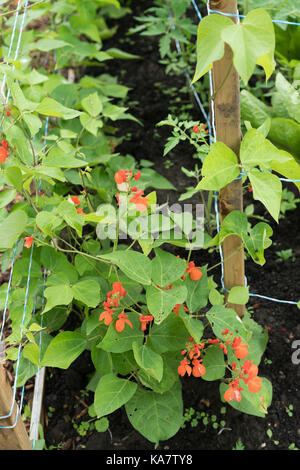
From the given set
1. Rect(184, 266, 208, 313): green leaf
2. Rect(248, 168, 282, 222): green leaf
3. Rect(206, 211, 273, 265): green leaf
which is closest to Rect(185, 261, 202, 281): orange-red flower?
Rect(184, 266, 208, 313): green leaf

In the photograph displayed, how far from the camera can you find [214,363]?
156cm

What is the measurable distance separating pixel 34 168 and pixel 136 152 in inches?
47.6

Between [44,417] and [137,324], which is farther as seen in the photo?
[44,417]

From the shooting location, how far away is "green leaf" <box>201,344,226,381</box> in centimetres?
155

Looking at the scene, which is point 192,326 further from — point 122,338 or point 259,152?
point 259,152

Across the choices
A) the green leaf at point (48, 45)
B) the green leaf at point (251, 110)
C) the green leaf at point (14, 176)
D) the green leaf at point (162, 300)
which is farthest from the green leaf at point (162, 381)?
the green leaf at point (48, 45)

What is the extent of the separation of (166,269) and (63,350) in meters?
0.44

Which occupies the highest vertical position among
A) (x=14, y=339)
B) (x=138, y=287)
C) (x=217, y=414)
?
(x=14, y=339)

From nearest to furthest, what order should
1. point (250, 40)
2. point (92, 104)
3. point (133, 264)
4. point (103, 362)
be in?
point (250, 40) < point (133, 264) < point (103, 362) < point (92, 104)

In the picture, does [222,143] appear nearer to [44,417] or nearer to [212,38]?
[212,38]


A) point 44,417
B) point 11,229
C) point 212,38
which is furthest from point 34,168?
point 44,417

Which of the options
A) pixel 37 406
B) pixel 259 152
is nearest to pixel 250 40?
pixel 259 152
